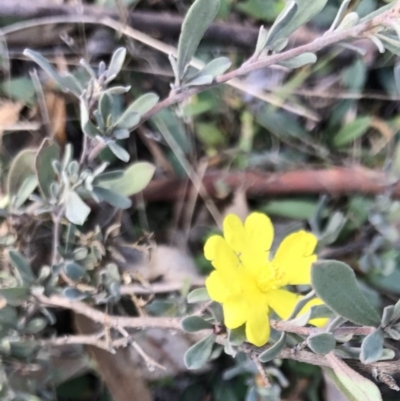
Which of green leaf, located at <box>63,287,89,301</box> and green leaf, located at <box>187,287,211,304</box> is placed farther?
green leaf, located at <box>63,287,89,301</box>

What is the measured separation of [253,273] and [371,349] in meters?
0.30

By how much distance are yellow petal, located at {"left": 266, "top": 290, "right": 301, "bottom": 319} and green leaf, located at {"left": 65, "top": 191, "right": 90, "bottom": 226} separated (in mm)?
356

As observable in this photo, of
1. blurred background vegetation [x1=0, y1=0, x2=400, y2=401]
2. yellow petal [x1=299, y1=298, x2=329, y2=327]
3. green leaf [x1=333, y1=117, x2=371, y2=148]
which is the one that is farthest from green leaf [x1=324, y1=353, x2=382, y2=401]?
green leaf [x1=333, y1=117, x2=371, y2=148]

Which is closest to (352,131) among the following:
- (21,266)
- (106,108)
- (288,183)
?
(288,183)

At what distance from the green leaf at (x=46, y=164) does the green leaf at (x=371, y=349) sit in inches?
25.9

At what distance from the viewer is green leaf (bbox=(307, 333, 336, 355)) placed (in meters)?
0.72

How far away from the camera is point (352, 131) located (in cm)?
151

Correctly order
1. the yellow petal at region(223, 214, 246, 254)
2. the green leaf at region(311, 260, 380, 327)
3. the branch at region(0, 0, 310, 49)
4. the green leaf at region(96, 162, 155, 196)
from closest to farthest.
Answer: the green leaf at region(311, 260, 380, 327) → the yellow petal at region(223, 214, 246, 254) → the green leaf at region(96, 162, 155, 196) → the branch at region(0, 0, 310, 49)

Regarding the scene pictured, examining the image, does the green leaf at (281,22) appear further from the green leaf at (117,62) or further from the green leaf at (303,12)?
the green leaf at (117,62)

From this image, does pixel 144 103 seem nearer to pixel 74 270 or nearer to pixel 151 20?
pixel 74 270

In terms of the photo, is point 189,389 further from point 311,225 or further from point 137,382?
point 311,225

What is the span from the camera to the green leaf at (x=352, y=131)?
1508mm

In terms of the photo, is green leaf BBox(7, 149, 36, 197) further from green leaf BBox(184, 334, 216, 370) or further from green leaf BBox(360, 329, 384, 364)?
green leaf BBox(360, 329, 384, 364)

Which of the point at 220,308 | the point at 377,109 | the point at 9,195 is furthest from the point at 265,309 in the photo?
the point at 377,109
